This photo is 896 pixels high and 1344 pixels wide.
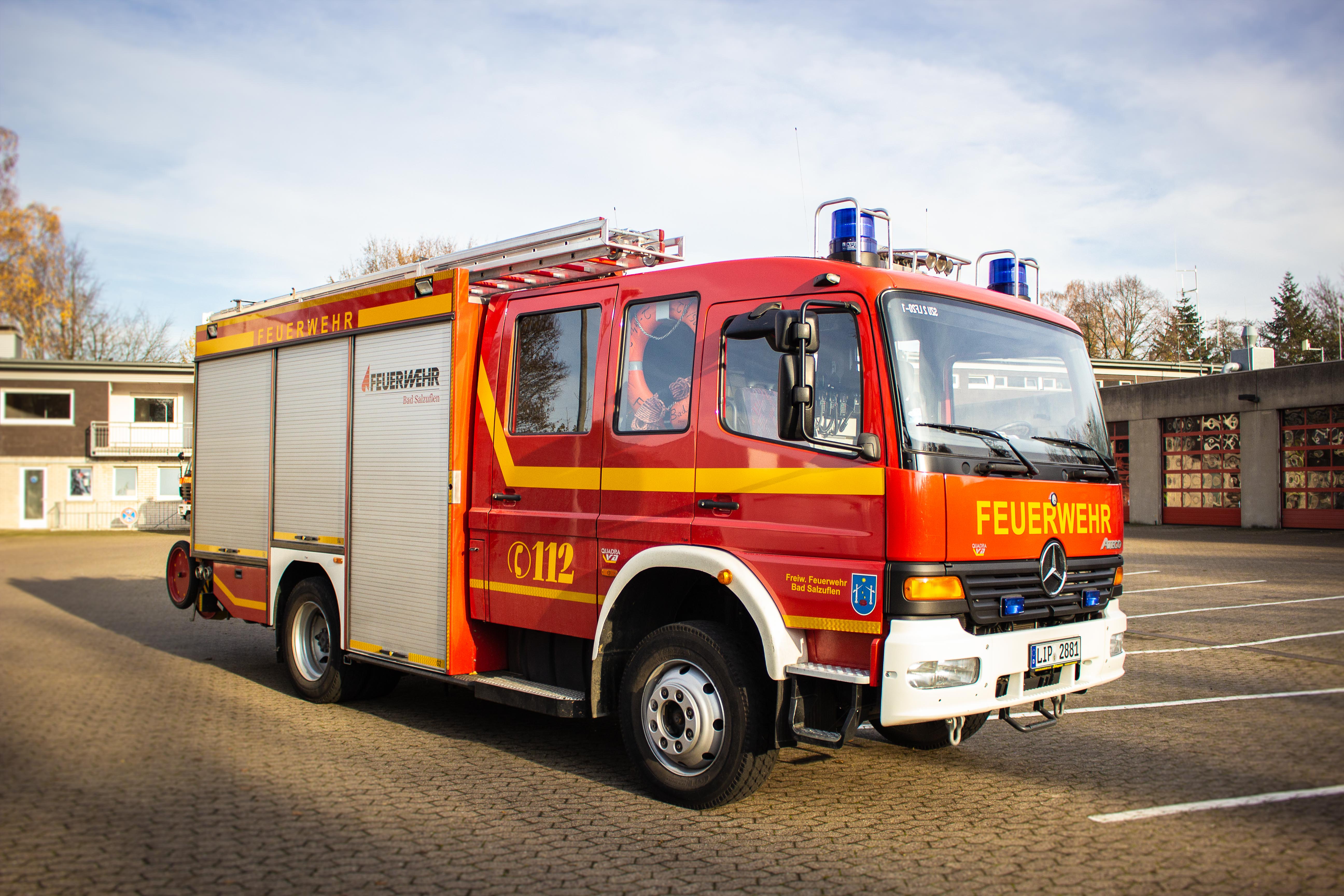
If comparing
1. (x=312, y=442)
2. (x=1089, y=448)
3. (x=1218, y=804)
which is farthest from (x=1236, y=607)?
(x=312, y=442)

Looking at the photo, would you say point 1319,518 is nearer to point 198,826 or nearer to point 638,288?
point 638,288

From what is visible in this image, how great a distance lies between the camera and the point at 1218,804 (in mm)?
5000

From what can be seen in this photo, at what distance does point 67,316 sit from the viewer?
4559 centimetres

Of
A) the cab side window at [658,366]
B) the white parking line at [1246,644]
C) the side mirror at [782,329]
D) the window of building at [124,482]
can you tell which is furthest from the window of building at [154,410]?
the side mirror at [782,329]

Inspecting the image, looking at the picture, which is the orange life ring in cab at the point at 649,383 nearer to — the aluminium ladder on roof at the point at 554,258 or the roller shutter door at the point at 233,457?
the aluminium ladder on roof at the point at 554,258

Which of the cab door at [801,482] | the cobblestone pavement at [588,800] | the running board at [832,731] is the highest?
the cab door at [801,482]

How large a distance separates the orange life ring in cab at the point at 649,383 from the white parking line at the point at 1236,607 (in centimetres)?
829

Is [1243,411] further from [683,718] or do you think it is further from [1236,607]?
[683,718]

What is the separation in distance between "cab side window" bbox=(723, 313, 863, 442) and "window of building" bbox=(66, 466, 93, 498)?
→ 4082cm

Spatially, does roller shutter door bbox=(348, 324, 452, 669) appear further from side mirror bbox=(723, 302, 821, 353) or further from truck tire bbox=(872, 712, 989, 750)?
truck tire bbox=(872, 712, 989, 750)

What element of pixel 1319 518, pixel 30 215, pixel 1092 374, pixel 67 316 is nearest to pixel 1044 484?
pixel 1092 374

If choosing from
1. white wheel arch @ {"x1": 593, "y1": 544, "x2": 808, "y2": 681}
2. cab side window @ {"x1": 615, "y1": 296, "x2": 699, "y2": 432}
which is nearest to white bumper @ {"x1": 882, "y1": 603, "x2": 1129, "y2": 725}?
white wheel arch @ {"x1": 593, "y1": 544, "x2": 808, "y2": 681}

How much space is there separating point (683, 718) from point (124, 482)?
132ft

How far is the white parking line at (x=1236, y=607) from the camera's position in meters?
11.7
